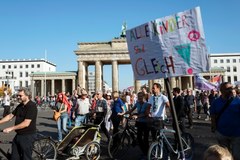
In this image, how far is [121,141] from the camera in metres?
8.70

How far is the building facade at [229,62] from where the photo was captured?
388ft

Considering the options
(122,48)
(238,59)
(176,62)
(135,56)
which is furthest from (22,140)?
(238,59)

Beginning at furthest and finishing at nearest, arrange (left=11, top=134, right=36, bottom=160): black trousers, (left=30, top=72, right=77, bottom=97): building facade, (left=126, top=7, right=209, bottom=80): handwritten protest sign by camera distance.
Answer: (left=30, top=72, right=77, bottom=97): building facade → (left=11, top=134, right=36, bottom=160): black trousers → (left=126, top=7, right=209, bottom=80): handwritten protest sign

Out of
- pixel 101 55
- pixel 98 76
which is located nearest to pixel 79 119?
pixel 98 76

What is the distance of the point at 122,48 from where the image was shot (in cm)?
7475

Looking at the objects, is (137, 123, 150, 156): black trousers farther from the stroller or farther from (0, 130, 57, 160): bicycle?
(0, 130, 57, 160): bicycle

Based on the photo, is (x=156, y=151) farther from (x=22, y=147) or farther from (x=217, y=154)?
(x=217, y=154)

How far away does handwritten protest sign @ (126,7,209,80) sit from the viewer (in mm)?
4406

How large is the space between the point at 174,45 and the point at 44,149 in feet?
15.1

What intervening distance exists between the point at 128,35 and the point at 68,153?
422cm

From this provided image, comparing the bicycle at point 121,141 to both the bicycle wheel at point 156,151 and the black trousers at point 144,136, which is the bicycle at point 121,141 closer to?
the black trousers at point 144,136

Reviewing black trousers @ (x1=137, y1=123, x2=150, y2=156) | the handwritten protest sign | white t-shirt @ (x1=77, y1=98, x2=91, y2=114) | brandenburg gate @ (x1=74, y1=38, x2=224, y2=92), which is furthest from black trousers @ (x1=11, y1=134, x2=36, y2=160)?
brandenburg gate @ (x1=74, y1=38, x2=224, y2=92)

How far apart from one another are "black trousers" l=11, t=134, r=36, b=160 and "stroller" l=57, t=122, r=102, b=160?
2.36 meters

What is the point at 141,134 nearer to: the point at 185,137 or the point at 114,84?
the point at 185,137
